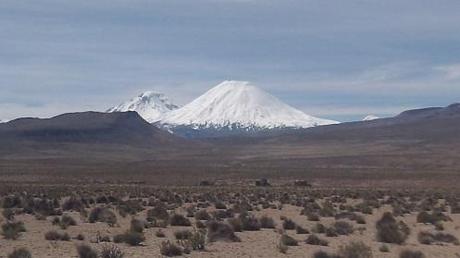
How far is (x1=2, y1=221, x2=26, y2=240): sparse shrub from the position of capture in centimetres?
2617

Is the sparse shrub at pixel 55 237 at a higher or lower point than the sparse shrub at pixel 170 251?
higher

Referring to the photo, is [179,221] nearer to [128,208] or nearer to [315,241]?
[315,241]

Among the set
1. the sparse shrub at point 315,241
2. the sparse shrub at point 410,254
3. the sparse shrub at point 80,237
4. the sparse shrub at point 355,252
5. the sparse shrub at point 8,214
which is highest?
the sparse shrub at point 8,214

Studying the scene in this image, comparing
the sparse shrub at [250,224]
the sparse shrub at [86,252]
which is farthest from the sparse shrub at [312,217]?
the sparse shrub at [86,252]

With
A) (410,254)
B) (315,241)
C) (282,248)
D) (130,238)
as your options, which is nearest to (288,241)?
(315,241)

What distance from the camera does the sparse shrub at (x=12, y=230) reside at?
26.2m

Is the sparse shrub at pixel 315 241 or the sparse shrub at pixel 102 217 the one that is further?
the sparse shrub at pixel 102 217

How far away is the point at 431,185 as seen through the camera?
76312 millimetres

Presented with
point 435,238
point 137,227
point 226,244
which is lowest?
point 435,238

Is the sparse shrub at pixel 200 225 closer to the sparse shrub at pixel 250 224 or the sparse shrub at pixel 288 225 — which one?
the sparse shrub at pixel 250 224

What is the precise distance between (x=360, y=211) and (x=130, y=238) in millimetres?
19011

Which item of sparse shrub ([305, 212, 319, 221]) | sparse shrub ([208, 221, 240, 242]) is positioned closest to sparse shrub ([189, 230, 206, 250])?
sparse shrub ([208, 221, 240, 242])

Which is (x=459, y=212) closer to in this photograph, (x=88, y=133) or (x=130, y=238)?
(x=130, y=238)

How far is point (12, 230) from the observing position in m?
27.4
